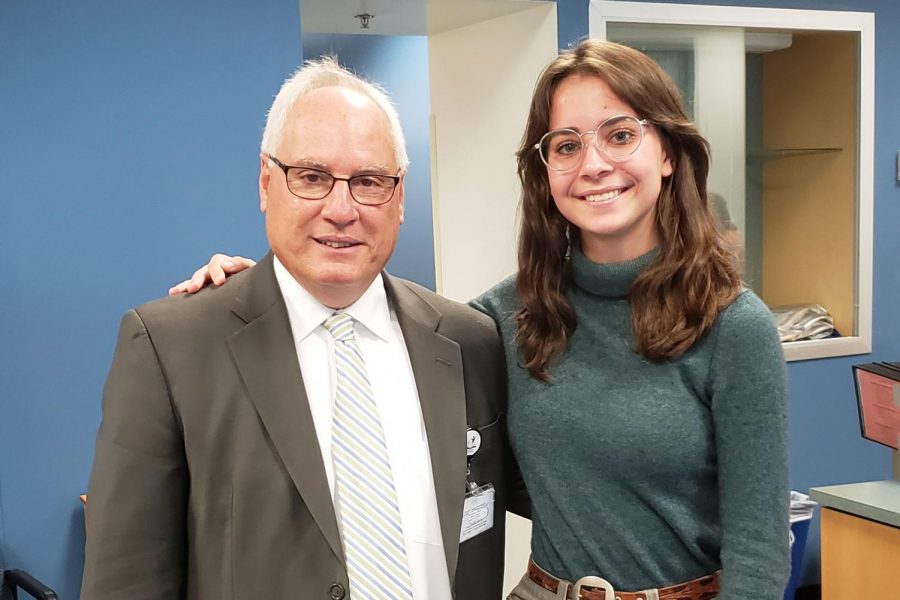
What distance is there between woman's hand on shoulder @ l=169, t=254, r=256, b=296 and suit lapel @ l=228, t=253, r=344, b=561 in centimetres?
9

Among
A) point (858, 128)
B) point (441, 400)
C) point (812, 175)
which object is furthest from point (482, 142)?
point (441, 400)

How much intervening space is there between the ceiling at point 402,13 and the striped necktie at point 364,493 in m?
2.32

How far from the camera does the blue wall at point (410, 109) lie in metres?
5.97

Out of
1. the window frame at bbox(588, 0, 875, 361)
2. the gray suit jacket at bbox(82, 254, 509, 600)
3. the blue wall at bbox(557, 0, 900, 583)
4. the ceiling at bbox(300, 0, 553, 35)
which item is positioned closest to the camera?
the gray suit jacket at bbox(82, 254, 509, 600)

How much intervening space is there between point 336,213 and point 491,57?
2559 millimetres

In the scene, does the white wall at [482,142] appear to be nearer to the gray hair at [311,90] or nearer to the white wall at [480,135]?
the white wall at [480,135]

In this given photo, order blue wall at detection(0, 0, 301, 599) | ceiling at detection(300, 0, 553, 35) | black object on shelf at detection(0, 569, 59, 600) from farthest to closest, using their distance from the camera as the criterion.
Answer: ceiling at detection(300, 0, 553, 35)
blue wall at detection(0, 0, 301, 599)
black object on shelf at detection(0, 569, 59, 600)

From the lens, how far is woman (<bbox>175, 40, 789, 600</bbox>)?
154cm

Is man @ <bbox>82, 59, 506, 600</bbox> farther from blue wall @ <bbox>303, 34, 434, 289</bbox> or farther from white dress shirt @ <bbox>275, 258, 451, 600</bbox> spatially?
blue wall @ <bbox>303, 34, 434, 289</bbox>

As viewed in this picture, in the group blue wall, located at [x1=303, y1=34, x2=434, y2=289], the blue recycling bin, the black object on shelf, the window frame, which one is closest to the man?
the black object on shelf

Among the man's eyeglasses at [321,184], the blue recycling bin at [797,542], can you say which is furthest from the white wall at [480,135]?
the man's eyeglasses at [321,184]

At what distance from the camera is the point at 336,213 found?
1.57 m

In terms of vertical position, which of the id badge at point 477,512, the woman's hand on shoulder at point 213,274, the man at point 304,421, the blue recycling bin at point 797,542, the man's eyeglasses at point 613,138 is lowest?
the blue recycling bin at point 797,542

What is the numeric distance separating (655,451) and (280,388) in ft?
2.05
